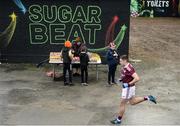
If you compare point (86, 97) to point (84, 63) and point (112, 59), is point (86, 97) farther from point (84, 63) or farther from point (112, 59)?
point (112, 59)

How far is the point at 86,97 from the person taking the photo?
15906mm

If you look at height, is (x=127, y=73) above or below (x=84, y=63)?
above

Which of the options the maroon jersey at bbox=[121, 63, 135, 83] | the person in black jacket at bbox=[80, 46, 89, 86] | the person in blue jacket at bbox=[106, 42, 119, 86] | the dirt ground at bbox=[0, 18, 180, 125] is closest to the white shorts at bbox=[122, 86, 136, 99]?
the maroon jersey at bbox=[121, 63, 135, 83]

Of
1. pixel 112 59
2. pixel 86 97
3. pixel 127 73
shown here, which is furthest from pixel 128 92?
pixel 112 59

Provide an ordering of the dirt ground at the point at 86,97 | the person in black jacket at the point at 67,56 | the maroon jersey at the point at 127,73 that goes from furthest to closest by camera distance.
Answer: the person in black jacket at the point at 67,56 < the dirt ground at the point at 86,97 < the maroon jersey at the point at 127,73

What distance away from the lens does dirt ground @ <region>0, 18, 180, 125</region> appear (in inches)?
541

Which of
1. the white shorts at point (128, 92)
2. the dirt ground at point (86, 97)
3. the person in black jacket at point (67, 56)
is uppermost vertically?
the person in black jacket at point (67, 56)

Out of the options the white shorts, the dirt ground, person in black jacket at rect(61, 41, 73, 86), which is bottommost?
the dirt ground

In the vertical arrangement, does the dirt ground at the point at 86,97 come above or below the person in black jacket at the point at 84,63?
below

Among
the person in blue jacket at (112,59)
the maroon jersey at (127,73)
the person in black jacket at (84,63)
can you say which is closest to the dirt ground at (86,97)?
the person in black jacket at (84,63)

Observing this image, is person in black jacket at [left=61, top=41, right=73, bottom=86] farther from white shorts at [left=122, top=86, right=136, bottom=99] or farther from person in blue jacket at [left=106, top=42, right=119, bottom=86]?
white shorts at [left=122, top=86, right=136, bottom=99]

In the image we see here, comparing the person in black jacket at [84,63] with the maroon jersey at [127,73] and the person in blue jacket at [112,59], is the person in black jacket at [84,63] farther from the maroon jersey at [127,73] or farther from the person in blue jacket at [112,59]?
the maroon jersey at [127,73]

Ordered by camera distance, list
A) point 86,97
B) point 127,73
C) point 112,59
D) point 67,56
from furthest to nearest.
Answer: point 112,59 < point 67,56 < point 86,97 < point 127,73

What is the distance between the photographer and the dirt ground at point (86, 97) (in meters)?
13.7
